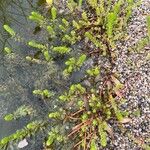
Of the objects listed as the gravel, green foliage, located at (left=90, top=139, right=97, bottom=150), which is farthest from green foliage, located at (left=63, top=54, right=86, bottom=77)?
green foliage, located at (left=90, top=139, right=97, bottom=150)

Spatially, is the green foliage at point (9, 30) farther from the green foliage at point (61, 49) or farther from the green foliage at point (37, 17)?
the green foliage at point (61, 49)

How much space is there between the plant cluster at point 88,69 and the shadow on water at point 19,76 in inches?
5.5

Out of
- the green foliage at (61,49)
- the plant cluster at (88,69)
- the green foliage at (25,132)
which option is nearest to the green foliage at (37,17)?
the plant cluster at (88,69)

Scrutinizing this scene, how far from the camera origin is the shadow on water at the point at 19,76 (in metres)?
3.66

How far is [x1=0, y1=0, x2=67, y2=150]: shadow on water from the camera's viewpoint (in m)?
3.66

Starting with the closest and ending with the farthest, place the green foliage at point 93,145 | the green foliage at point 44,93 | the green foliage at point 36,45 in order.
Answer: the green foliage at point 93,145 < the green foliage at point 44,93 < the green foliage at point 36,45

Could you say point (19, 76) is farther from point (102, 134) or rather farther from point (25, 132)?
point (102, 134)

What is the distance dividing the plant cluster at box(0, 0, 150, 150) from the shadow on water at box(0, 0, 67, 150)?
141mm

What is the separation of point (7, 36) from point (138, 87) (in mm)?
1484

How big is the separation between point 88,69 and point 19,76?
0.70 meters

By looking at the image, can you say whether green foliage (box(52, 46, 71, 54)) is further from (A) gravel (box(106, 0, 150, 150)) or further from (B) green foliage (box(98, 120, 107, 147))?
(B) green foliage (box(98, 120, 107, 147))

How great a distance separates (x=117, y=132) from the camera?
11.0 ft

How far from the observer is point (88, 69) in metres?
3.73

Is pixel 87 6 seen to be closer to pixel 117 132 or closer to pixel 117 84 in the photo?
pixel 117 84
